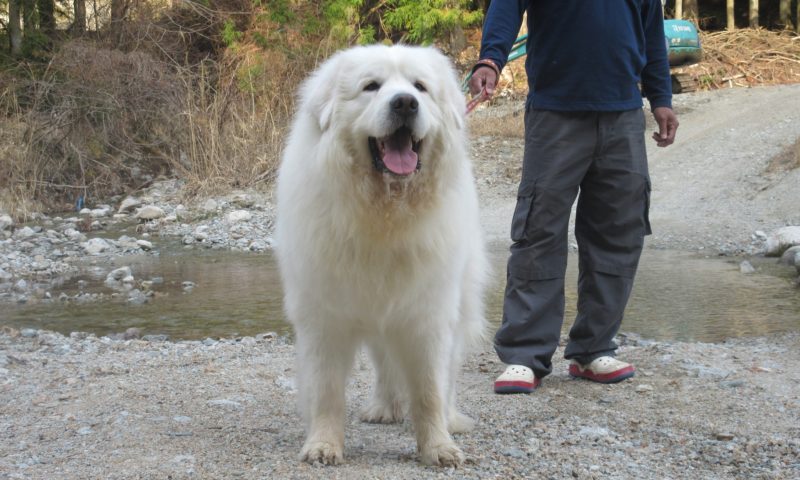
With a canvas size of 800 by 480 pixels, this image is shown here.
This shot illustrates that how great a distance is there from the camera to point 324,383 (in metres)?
2.96

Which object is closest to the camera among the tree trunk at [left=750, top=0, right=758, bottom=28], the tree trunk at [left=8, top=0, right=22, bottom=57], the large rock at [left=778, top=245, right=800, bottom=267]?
the large rock at [left=778, top=245, right=800, bottom=267]

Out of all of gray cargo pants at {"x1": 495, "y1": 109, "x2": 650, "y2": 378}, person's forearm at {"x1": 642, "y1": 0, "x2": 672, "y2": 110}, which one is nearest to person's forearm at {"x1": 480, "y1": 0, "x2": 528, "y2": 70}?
gray cargo pants at {"x1": 495, "y1": 109, "x2": 650, "y2": 378}

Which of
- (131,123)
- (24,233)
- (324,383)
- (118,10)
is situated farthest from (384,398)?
(118,10)

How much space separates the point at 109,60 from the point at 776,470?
40.5 ft

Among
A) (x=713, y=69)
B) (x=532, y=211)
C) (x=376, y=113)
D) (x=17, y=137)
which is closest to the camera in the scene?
(x=376, y=113)

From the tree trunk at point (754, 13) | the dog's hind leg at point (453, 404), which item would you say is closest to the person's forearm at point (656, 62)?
the dog's hind leg at point (453, 404)

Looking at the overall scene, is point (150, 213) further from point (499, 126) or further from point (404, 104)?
point (404, 104)

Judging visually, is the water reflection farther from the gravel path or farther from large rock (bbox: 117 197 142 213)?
large rock (bbox: 117 197 142 213)

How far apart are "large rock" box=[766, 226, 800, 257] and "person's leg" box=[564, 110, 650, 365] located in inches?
177

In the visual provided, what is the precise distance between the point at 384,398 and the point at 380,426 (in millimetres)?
117

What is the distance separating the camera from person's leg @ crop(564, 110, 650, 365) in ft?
12.5

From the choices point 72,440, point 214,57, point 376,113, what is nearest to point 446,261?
point 376,113

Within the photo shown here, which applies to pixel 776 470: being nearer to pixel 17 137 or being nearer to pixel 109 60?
pixel 17 137

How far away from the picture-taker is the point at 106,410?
3494mm
